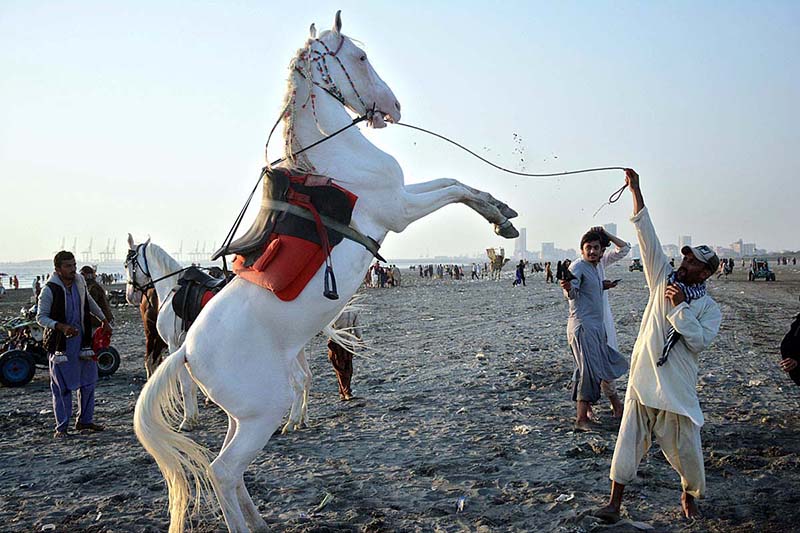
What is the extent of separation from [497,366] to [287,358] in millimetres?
6830

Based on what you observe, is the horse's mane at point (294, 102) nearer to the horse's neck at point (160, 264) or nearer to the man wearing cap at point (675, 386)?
the man wearing cap at point (675, 386)

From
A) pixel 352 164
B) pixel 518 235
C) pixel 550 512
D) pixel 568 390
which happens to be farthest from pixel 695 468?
pixel 568 390

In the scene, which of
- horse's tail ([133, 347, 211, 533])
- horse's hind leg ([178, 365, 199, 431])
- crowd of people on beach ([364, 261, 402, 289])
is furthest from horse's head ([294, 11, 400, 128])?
crowd of people on beach ([364, 261, 402, 289])

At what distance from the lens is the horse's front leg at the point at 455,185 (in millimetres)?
4336

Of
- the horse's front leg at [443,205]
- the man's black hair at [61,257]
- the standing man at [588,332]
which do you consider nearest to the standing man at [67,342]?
the man's black hair at [61,257]

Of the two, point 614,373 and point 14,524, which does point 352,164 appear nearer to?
point 14,524

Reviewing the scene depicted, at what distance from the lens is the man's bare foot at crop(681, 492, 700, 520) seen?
4238mm

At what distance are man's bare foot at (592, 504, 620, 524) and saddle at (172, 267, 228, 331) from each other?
4.82m

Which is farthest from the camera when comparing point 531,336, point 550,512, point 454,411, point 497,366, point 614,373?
point 531,336

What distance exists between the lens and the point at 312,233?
3949 millimetres

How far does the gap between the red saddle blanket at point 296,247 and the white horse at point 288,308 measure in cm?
7

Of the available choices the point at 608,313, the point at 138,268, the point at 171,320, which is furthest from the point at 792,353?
the point at 138,268

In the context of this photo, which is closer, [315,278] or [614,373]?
[315,278]

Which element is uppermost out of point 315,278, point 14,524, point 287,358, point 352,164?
point 352,164
